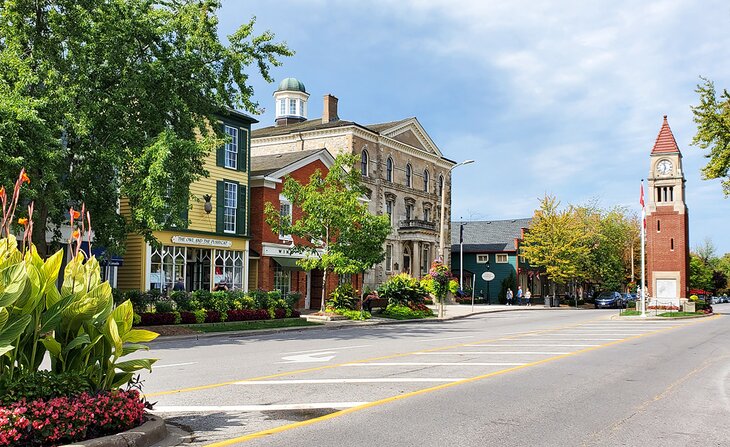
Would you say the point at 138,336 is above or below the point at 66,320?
below

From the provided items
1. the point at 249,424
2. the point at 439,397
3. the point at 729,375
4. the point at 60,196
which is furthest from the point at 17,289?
the point at 60,196

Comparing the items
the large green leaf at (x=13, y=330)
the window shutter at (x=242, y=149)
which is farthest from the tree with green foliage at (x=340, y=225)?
the large green leaf at (x=13, y=330)

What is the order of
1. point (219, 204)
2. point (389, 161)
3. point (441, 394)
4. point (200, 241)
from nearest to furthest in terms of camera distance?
point (441, 394), point (200, 241), point (219, 204), point (389, 161)

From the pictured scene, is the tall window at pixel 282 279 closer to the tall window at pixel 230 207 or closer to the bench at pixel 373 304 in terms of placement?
the tall window at pixel 230 207

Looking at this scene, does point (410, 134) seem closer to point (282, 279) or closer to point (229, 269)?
point (282, 279)

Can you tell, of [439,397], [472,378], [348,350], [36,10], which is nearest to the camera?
[439,397]

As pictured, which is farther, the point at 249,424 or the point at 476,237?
the point at 476,237

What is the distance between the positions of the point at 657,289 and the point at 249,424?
4982cm

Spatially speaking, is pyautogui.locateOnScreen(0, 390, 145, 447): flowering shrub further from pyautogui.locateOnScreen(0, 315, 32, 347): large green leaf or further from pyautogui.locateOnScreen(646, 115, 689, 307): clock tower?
pyautogui.locateOnScreen(646, 115, 689, 307): clock tower

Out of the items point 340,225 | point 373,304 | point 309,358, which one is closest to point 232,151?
point 340,225

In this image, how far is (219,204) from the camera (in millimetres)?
32562

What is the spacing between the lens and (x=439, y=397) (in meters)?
9.60

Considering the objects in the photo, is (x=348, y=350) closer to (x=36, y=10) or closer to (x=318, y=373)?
(x=318, y=373)

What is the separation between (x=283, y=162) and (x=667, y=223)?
31.1m
